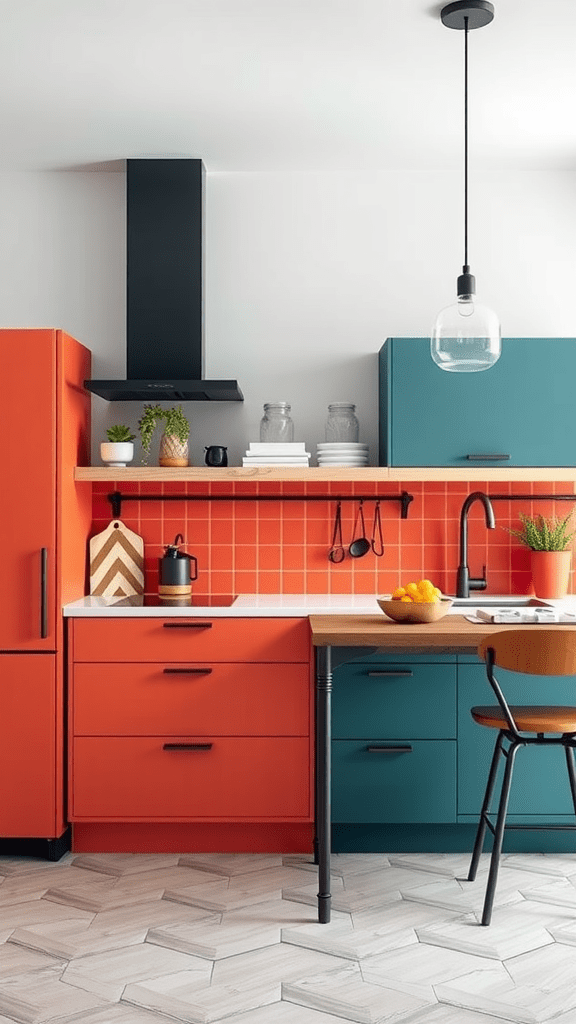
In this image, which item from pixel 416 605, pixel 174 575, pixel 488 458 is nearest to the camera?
pixel 416 605

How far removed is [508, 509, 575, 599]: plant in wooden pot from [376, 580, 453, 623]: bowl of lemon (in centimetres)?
96

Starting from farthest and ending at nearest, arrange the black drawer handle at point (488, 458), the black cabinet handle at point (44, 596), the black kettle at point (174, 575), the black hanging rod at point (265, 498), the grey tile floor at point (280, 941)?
the black hanging rod at point (265, 498) < the black kettle at point (174, 575) < the black drawer handle at point (488, 458) < the black cabinet handle at point (44, 596) < the grey tile floor at point (280, 941)

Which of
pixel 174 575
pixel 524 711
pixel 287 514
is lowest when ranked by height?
pixel 524 711

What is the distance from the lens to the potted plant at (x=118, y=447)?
4105mm

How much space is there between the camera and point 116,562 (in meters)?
4.25

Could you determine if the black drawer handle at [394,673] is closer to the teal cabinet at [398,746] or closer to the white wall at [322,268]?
the teal cabinet at [398,746]

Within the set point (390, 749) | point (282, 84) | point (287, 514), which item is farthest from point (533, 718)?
point (282, 84)

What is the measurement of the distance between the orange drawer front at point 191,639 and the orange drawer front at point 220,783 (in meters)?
0.32

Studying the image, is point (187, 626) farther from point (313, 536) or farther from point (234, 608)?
point (313, 536)

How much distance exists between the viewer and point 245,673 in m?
3.73

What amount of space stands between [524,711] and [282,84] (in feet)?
7.58

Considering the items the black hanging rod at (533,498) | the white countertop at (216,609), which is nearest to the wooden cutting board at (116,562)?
the white countertop at (216,609)

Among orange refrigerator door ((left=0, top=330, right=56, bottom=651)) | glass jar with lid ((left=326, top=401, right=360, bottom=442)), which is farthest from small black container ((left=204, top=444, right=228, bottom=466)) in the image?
orange refrigerator door ((left=0, top=330, right=56, bottom=651))

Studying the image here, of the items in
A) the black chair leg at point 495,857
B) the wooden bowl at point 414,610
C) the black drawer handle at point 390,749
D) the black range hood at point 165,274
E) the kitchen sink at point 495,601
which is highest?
the black range hood at point 165,274
